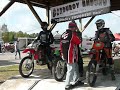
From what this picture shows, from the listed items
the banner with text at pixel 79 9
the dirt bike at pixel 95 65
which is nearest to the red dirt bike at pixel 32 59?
the banner with text at pixel 79 9

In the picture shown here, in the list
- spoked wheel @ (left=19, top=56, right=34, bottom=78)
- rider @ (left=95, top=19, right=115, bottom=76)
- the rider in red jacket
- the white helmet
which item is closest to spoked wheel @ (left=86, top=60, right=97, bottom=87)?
the rider in red jacket

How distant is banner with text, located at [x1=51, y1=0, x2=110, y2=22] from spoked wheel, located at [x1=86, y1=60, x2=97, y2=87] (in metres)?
2.46

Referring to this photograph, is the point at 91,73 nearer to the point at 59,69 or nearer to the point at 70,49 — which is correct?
the point at 70,49

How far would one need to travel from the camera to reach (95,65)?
24.8ft

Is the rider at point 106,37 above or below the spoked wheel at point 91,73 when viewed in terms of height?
above

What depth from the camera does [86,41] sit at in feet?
116

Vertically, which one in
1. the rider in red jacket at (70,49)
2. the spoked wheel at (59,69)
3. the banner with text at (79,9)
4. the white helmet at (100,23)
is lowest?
the spoked wheel at (59,69)

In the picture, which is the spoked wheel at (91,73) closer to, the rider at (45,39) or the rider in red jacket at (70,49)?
the rider in red jacket at (70,49)

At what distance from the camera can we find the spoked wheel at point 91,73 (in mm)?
7499

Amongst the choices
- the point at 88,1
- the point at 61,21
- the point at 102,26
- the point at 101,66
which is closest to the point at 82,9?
the point at 88,1

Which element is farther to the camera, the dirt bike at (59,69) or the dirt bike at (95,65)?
the dirt bike at (59,69)

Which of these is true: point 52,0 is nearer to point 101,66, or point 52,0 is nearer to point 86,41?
point 101,66

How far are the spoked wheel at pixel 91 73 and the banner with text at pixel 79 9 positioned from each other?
2464 millimetres

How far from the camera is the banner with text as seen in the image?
9445mm
